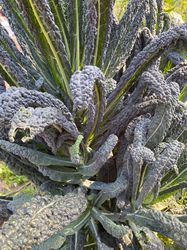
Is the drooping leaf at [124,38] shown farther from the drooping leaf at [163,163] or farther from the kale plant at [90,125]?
the drooping leaf at [163,163]

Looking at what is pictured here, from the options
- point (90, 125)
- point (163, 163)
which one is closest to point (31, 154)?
point (90, 125)

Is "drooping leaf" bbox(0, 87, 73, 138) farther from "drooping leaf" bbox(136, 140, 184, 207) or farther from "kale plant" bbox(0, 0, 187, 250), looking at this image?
"drooping leaf" bbox(136, 140, 184, 207)

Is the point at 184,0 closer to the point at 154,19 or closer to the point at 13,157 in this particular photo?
the point at 154,19

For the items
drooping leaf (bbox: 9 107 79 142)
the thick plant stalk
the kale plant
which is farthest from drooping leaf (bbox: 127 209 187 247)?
drooping leaf (bbox: 9 107 79 142)

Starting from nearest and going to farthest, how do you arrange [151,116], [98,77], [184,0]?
[98,77]
[151,116]
[184,0]

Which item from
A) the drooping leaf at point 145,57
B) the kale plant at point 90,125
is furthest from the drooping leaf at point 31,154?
the drooping leaf at point 145,57

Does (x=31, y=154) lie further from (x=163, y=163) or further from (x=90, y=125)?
(x=163, y=163)

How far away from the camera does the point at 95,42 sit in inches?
30.6

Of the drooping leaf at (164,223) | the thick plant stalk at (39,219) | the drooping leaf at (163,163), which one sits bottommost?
the thick plant stalk at (39,219)

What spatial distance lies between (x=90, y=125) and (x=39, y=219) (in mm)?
198

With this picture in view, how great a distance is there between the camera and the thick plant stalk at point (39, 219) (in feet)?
1.93

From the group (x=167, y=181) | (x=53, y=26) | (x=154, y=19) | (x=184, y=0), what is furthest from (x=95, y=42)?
(x=184, y=0)

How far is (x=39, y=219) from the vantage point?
63 centimetres

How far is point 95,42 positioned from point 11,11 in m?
0.19
